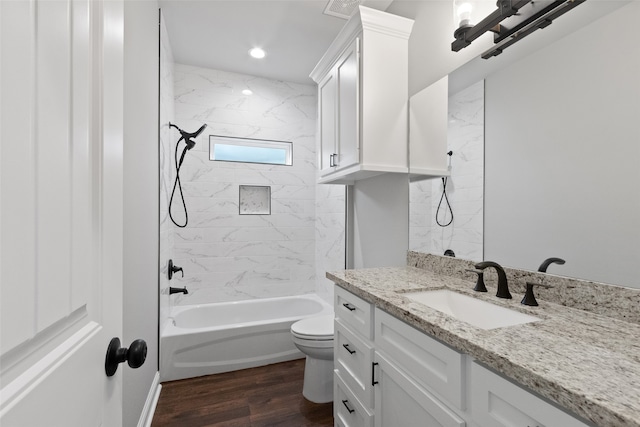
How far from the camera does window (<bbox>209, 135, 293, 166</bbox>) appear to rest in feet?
10.5

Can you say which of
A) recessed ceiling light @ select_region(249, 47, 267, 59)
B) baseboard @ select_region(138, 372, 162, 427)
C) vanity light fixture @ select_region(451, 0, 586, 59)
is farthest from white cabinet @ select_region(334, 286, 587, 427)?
recessed ceiling light @ select_region(249, 47, 267, 59)

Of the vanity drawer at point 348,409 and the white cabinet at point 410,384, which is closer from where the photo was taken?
the white cabinet at point 410,384

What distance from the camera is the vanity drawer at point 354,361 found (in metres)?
1.26

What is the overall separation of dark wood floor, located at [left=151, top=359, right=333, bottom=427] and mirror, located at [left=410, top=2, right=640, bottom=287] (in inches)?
61.7

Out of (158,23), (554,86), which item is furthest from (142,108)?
(554,86)

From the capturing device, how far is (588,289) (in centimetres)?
100

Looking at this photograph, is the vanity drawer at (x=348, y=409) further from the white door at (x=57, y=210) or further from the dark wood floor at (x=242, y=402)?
the white door at (x=57, y=210)

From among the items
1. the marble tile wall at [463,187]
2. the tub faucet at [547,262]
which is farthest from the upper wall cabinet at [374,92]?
the tub faucet at [547,262]

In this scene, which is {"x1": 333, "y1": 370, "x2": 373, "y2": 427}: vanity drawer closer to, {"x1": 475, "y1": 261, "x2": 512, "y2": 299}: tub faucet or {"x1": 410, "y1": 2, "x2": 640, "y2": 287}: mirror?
{"x1": 475, "y1": 261, "x2": 512, "y2": 299}: tub faucet

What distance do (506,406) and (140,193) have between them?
1770mm

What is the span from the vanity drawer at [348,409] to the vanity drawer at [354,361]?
37mm

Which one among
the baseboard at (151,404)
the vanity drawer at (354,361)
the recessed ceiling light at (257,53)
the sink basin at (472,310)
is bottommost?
the baseboard at (151,404)

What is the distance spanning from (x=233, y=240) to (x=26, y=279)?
9.72 feet

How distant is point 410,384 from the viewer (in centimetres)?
99
